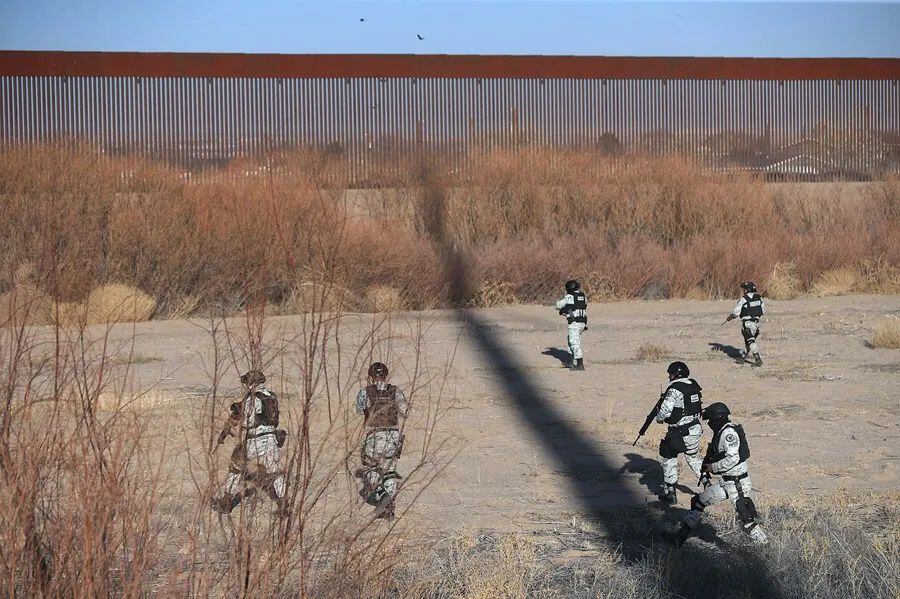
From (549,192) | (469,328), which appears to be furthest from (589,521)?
(549,192)

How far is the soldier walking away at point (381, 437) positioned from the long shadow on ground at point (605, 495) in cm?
176

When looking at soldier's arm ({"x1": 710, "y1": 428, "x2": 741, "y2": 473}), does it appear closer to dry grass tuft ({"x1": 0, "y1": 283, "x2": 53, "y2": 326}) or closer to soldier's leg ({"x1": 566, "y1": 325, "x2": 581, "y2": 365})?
dry grass tuft ({"x1": 0, "y1": 283, "x2": 53, "y2": 326})

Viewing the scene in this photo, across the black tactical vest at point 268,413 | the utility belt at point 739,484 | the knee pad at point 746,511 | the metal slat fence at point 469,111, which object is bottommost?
the knee pad at point 746,511

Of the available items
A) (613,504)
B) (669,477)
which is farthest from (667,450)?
(613,504)

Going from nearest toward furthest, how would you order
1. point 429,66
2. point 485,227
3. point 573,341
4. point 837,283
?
point 573,341 → point 837,283 → point 485,227 → point 429,66

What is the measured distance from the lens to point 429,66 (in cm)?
2841

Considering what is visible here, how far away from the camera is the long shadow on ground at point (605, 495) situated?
726 centimetres

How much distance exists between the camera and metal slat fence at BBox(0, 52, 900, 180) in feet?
89.0

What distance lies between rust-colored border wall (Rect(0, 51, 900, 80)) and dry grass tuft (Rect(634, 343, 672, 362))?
13.3 m

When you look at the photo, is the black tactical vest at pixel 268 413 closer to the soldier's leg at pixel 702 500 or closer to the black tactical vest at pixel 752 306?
the soldier's leg at pixel 702 500

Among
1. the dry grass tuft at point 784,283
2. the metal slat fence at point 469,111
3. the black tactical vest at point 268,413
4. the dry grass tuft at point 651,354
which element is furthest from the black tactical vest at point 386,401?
the metal slat fence at point 469,111

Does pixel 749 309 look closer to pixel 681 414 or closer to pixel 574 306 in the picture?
pixel 574 306

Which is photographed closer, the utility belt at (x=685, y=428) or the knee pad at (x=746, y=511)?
the knee pad at (x=746, y=511)

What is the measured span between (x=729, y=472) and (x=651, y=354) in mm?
9013
